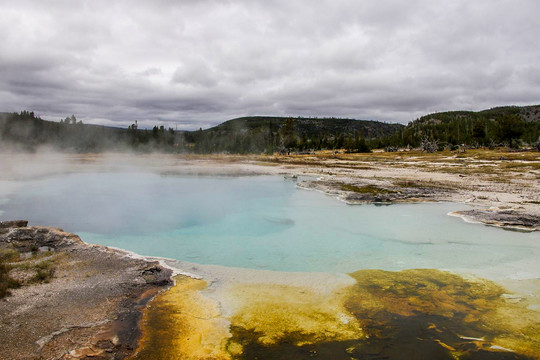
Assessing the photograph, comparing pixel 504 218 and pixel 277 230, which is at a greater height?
pixel 504 218

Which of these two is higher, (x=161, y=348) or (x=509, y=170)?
(x=509, y=170)

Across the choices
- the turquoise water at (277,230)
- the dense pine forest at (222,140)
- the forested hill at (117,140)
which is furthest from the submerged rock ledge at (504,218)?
the forested hill at (117,140)

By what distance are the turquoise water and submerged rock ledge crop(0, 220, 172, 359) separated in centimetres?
209

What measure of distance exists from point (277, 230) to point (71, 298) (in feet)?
28.6

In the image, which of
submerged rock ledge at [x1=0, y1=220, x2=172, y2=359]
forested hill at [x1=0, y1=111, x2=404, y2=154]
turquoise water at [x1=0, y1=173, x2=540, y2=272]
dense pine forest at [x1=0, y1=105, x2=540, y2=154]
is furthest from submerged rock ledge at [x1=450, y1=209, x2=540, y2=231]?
forested hill at [x1=0, y1=111, x2=404, y2=154]

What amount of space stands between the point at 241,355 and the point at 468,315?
14.7 ft

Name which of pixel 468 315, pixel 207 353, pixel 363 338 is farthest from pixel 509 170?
pixel 207 353

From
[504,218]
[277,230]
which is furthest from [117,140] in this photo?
[504,218]

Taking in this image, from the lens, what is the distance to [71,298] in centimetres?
664

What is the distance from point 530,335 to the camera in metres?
5.79

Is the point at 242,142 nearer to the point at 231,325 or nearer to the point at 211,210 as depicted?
the point at 211,210

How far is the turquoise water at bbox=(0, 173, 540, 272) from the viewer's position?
1045 cm

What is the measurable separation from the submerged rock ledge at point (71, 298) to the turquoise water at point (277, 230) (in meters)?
2.09

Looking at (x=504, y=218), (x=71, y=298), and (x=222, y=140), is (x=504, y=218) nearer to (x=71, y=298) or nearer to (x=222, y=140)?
(x=71, y=298)
